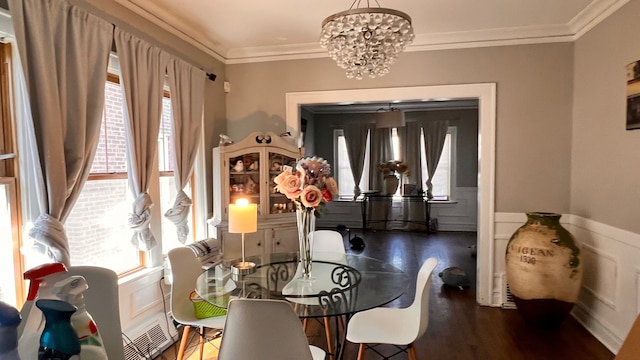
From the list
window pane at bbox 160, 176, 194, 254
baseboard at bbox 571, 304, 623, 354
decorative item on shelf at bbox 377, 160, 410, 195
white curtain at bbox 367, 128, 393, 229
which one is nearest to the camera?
baseboard at bbox 571, 304, 623, 354

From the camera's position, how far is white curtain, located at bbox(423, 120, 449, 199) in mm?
7344

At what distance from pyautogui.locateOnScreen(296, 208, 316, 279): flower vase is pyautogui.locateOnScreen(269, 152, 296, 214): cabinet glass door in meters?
1.50

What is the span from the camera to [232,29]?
325 cm

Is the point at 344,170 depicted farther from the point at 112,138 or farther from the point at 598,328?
the point at 112,138

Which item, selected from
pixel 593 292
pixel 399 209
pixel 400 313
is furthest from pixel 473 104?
pixel 400 313

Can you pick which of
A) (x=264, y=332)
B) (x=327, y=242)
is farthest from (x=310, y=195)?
(x=327, y=242)

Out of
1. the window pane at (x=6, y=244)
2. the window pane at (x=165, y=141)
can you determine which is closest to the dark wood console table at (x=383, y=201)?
the window pane at (x=165, y=141)

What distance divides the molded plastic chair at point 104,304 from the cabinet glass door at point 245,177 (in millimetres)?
2029

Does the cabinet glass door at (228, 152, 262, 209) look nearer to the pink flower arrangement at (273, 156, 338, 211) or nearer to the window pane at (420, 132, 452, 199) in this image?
the pink flower arrangement at (273, 156, 338, 211)

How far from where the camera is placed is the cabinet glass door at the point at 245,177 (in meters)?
3.54

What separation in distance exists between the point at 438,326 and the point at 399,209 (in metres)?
4.55

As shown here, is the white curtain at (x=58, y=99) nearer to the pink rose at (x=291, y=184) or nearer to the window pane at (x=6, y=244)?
the window pane at (x=6, y=244)

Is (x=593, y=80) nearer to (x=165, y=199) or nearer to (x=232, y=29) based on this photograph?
(x=232, y=29)

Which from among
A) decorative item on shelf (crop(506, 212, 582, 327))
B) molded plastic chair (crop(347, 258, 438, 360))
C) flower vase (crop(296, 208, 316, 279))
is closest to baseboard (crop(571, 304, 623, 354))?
decorative item on shelf (crop(506, 212, 582, 327))
